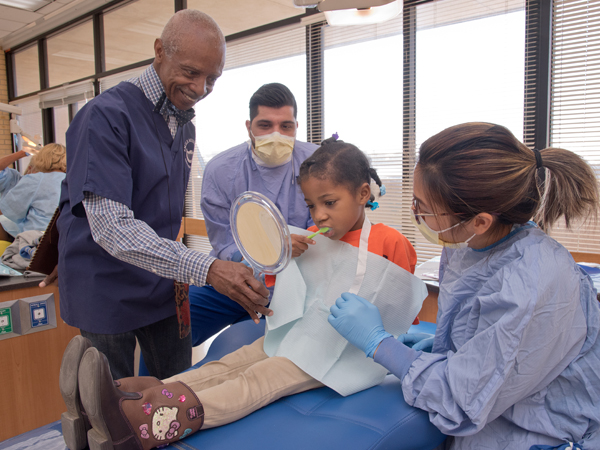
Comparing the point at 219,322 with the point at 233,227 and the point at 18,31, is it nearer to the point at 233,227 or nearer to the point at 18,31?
the point at 233,227

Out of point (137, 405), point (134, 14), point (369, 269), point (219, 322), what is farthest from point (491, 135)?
point (134, 14)

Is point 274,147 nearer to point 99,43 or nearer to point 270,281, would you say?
point 270,281

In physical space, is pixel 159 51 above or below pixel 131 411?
above

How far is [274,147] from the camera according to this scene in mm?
2037

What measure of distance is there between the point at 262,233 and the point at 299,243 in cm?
30

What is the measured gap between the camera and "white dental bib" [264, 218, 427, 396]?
1288 mm

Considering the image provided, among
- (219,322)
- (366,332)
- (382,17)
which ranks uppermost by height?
(382,17)

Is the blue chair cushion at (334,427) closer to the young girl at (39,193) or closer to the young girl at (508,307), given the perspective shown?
the young girl at (508,307)

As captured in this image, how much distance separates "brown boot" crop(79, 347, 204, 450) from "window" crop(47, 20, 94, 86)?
6.40 m

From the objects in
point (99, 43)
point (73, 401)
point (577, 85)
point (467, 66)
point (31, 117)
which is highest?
point (99, 43)

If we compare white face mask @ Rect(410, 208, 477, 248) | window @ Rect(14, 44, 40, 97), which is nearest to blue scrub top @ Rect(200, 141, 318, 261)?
white face mask @ Rect(410, 208, 477, 248)

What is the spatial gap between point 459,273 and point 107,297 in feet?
3.59

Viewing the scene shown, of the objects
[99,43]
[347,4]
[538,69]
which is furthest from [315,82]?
[99,43]

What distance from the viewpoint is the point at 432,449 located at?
3.56ft
